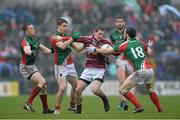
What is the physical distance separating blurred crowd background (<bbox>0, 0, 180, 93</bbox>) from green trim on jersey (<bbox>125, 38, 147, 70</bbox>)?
614 inches

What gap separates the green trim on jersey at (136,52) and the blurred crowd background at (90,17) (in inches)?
614

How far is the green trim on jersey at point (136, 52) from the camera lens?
15039 millimetres

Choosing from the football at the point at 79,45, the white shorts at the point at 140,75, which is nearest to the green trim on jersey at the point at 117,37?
the football at the point at 79,45

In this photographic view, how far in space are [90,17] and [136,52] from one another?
1781 centimetres

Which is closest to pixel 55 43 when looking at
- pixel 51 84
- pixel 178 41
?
pixel 51 84

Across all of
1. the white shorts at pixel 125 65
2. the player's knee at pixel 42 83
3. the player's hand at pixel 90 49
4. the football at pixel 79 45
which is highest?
the football at pixel 79 45

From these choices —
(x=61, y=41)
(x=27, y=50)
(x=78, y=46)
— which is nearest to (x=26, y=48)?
(x=27, y=50)

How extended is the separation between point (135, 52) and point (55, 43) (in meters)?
1.92

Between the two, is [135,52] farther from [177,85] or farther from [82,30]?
[82,30]

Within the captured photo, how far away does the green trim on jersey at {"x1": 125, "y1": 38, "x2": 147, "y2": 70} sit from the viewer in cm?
1504

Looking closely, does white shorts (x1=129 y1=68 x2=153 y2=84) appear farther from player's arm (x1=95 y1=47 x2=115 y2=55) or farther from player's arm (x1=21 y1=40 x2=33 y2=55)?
player's arm (x1=21 y1=40 x2=33 y2=55)

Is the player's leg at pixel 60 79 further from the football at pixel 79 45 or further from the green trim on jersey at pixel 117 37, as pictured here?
the green trim on jersey at pixel 117 37

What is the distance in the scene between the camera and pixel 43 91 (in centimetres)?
1627

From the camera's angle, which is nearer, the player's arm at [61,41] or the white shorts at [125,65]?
the player's arm at [61,41]
